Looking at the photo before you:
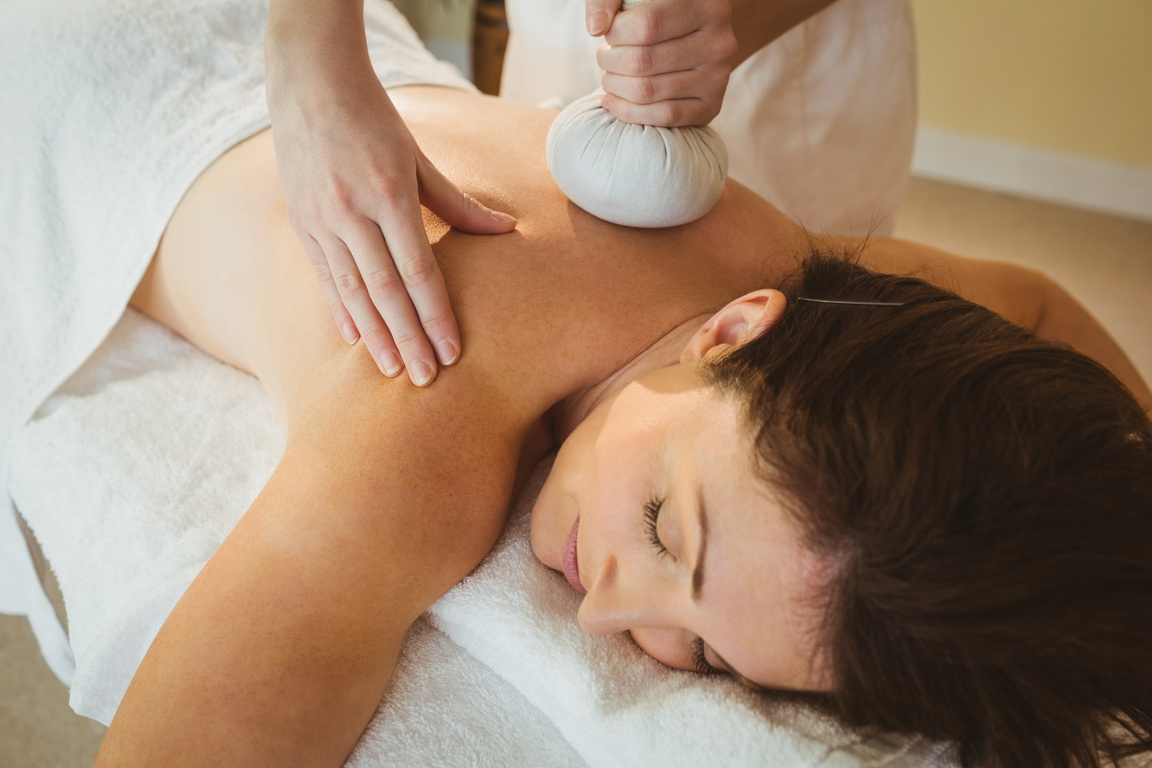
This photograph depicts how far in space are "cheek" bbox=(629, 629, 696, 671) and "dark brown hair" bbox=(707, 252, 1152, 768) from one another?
16 centimetres

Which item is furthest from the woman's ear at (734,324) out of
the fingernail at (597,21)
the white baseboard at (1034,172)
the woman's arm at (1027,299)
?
the white baseboard at (1034,172)

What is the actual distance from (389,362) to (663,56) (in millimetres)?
465

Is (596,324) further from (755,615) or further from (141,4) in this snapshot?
(141,4)

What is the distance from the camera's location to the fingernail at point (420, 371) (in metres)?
0.84

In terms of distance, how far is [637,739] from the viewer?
29.2 inches

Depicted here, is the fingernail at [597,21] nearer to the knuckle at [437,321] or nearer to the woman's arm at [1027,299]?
the knuckle at [437,321]

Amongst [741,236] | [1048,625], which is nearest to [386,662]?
[1048,625]

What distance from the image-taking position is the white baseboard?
2.97m

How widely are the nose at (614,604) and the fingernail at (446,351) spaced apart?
27 cm

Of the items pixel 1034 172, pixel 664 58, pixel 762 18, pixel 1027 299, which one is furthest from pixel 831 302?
pixel 1034 172

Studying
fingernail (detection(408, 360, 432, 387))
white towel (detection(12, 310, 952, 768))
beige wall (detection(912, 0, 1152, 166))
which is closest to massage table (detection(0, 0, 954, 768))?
white towel (detection(12, 310, 952, 768))

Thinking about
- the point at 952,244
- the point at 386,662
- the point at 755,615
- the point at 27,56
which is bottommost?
the point at 952,244

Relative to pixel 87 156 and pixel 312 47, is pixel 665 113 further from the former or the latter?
pixel 87 156

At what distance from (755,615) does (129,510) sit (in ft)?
2.40
